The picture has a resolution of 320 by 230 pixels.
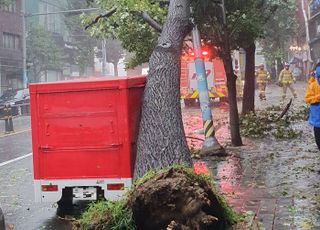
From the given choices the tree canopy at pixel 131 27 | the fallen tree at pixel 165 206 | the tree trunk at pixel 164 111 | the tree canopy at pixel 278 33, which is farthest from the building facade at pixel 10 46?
the fallen tree at pixel 165 206

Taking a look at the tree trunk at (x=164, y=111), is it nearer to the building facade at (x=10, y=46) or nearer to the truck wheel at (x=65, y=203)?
the truck wheel at (x=65, y=203)

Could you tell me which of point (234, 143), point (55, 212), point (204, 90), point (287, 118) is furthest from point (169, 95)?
point (287, 118)

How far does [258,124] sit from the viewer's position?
15.7 meters

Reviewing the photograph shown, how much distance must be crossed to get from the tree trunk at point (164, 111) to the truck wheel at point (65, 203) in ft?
3.93

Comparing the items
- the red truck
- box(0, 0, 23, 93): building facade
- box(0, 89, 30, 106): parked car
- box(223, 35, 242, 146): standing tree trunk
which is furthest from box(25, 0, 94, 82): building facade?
the red truck

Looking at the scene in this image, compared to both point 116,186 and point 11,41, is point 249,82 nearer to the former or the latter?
point 116,186

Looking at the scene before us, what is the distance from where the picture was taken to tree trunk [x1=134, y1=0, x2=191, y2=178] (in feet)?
23.9

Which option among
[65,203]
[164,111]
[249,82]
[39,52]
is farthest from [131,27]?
[39,52]

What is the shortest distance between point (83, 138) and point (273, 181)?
129 inches

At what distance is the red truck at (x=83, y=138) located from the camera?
7.32m

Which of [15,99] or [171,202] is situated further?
[15,99]

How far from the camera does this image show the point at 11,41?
46.8m

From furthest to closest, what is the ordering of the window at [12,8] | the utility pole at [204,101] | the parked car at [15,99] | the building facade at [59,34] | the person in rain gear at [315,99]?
the building facade at [59,34], the window at [12,8], the parked car at [15,99], the utility pole at [204,101], the person in rain gear at [315,99]

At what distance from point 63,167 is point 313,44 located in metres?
43.8
